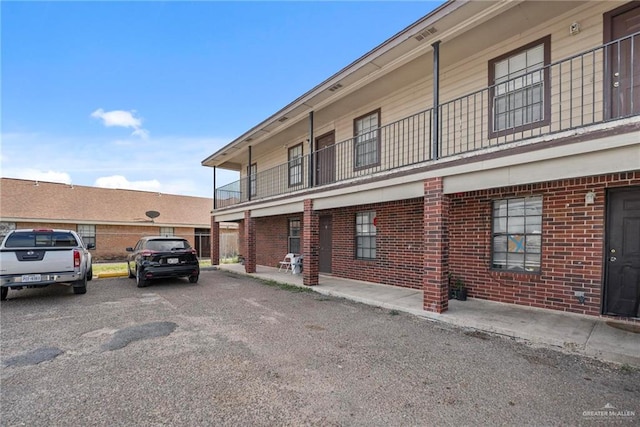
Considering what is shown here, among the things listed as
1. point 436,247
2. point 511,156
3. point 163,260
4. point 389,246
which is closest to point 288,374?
point 436,247

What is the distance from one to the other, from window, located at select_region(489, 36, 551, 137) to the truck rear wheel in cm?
1075

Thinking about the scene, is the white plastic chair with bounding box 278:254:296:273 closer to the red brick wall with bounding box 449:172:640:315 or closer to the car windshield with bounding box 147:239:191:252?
the car windshield with bounding box 147:239:191:252

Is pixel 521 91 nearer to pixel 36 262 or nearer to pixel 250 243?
pixel 250 243

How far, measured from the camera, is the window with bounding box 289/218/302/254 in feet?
43.3

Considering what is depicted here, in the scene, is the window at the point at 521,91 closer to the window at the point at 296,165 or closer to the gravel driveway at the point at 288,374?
the gravel driveway at the point at 288,374

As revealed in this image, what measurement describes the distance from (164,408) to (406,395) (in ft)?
7.94

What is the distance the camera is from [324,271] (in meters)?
11.7

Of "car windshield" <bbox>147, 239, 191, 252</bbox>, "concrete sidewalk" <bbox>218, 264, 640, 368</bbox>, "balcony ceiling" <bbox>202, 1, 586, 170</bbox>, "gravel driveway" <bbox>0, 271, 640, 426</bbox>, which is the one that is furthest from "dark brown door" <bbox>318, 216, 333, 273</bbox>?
"gravel driveway" <bbox>0, 271, 640, 426</bbox>

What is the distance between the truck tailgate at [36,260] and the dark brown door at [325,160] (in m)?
7.72

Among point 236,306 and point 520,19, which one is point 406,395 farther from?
point 520,19

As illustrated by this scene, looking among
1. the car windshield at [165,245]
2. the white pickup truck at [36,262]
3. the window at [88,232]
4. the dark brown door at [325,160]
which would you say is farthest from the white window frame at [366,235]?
the window at [88,232]

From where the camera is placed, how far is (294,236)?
13391 mm

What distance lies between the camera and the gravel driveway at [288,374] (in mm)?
2828

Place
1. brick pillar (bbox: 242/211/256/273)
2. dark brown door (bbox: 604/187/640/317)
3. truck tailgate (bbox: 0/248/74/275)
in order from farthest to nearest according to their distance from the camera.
Result: brick pillar (bbox: 242/211/256/273) < truck tailgate (bbox: 0/248/74/275) < dark brown door (bbox: 604/187/640/317)
